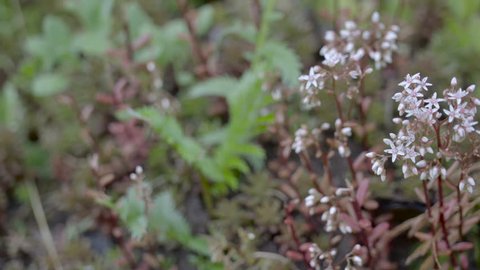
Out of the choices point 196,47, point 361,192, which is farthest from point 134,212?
point 196,47

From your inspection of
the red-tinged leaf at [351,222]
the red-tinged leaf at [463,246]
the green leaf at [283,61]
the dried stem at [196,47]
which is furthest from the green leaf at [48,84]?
the red-tinged leaf at [463,246]

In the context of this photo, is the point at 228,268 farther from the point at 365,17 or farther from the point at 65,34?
the point at 65,34

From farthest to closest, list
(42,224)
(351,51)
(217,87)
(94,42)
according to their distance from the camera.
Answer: (94,42) → (42,224) → (217,87) → (351,51)

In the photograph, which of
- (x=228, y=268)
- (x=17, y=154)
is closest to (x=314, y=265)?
(x=228, y=268)

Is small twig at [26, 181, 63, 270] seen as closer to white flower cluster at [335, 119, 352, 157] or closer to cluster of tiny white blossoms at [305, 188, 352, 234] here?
cluster of tiny white blossoms at [305, 188, 352, 234]

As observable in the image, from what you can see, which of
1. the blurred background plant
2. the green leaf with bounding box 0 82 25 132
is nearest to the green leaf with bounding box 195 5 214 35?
the blurred background plant

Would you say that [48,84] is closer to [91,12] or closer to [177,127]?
[91,12]
